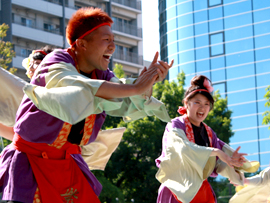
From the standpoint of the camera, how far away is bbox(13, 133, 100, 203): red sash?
271 cm

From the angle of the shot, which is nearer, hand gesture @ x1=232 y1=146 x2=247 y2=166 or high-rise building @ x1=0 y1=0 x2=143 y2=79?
hand gesture @ x1=232 y1=146 x2=247 y2=166

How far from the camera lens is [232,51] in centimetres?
3356

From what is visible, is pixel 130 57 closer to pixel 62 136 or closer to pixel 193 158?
pixel 193 158

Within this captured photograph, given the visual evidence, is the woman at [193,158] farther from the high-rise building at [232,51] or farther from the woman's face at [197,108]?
the high-rise building at [232,51]

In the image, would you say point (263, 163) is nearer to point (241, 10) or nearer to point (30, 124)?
point (241, 10)

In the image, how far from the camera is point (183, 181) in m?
4.39

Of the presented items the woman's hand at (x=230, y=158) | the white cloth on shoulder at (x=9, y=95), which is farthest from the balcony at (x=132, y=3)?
the white cloth on shoulder at (x=9, y=95)

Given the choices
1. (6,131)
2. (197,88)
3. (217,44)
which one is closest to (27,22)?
(217,44)

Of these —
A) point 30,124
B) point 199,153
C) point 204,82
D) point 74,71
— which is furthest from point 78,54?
point 204,82

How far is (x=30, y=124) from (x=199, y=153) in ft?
7.10

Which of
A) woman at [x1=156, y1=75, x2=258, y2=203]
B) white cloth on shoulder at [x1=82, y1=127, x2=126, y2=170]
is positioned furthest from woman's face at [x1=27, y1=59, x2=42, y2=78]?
woman at [x1=156, y1=75, x2=258, y2=203]

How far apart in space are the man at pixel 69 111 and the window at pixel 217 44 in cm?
3186

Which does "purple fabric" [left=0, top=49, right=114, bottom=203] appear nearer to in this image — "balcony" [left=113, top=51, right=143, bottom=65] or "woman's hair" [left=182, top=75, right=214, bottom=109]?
"woman's hair" [left=182, top=75, right=214, bottom=109]

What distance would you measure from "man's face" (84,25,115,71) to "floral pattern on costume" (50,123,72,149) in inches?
16.6
